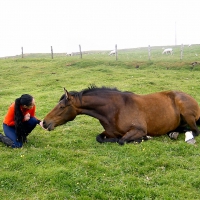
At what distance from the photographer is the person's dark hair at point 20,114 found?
296 inches

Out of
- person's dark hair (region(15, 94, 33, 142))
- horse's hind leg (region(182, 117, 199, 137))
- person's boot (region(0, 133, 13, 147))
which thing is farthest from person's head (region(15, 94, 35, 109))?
horse's hind leg (region(182, 117, 199, 137))

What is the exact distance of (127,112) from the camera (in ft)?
26.8

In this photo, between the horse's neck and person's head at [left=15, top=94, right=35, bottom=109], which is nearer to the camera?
person's head at [left=15, top=94, right=35, bottom=109]

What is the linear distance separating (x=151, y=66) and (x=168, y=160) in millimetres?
20433

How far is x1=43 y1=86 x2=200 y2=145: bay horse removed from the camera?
7.97m

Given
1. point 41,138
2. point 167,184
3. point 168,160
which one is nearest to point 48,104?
point 41,138

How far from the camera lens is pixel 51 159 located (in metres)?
7.07

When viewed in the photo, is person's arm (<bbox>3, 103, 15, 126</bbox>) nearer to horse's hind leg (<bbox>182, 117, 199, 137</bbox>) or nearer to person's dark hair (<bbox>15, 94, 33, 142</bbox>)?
person's dark hair (<bbox>15, 94, 33, 142</bbox>)

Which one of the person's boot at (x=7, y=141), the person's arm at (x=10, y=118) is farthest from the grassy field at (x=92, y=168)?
the person's arm at (x=10, y=118)

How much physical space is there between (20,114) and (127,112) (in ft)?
9.52

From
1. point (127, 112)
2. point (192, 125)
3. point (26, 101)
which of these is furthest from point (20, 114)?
point (192, 125)

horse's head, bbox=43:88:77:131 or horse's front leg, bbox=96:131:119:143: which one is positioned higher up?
horse's head, bbox=43:88:77:131

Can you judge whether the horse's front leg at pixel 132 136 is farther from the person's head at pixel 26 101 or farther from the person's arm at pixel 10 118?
the person's arm at pixel 10 118

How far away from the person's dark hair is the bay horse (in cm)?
63
